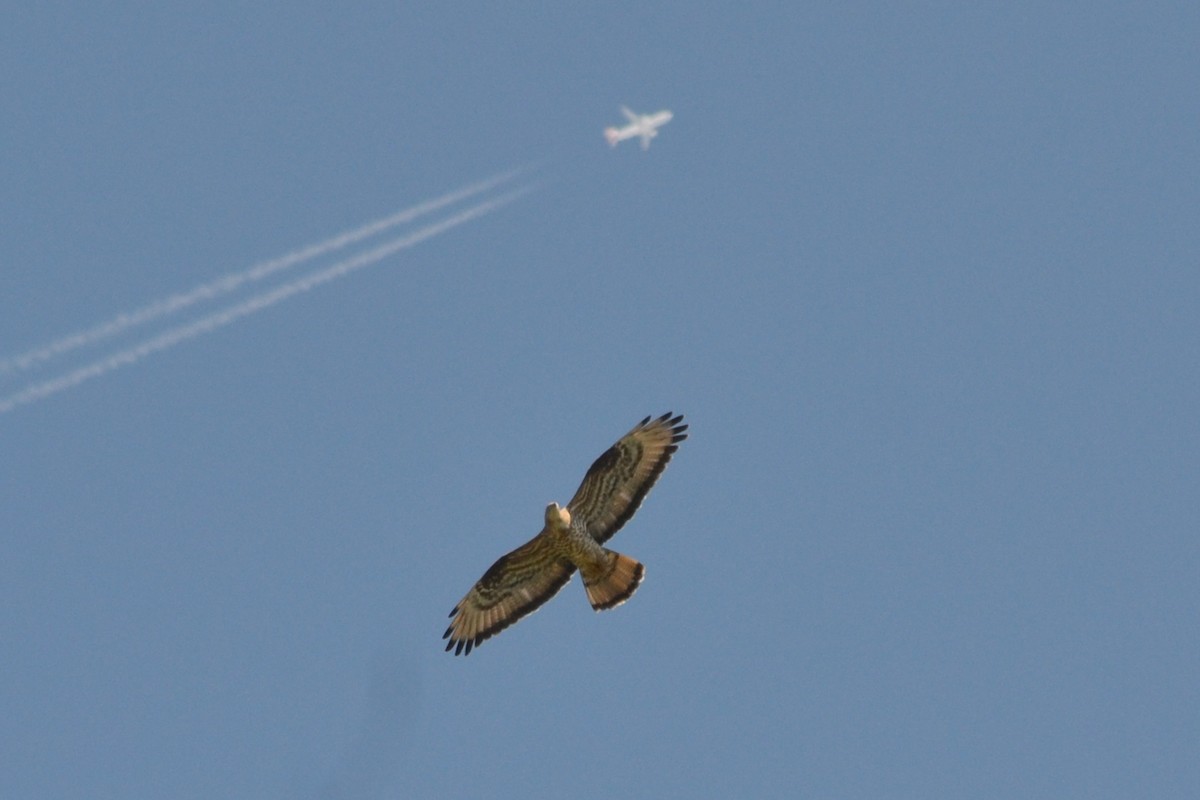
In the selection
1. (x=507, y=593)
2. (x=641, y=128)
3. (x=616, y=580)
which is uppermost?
(x=641, y=128)

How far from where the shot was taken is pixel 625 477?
88.4 ft

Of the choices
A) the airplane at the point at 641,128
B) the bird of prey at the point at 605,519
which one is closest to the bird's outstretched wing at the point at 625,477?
the bird of prey at the point at 605,519

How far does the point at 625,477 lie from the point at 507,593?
2968 mm

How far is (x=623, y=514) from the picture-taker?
27.0m

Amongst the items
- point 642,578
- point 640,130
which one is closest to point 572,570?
point 642,578

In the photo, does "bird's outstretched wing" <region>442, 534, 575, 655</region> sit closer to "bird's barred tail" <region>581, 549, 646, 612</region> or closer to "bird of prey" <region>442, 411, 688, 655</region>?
"bird of prey" <region>442, 411, 688, 655</region>

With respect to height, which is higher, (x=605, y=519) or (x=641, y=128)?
(x=641, y=128)

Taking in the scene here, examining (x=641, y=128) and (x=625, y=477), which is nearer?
A: (x=625, y=477)

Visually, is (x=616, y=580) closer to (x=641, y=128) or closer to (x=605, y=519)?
(x=605, y=519)

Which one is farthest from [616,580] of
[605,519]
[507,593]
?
[507,593]

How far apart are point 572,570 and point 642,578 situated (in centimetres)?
137

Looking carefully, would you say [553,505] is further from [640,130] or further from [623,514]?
[640,130]

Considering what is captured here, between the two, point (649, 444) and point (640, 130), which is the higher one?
point (640, 130)

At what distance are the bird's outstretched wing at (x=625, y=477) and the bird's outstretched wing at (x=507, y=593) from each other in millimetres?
918
